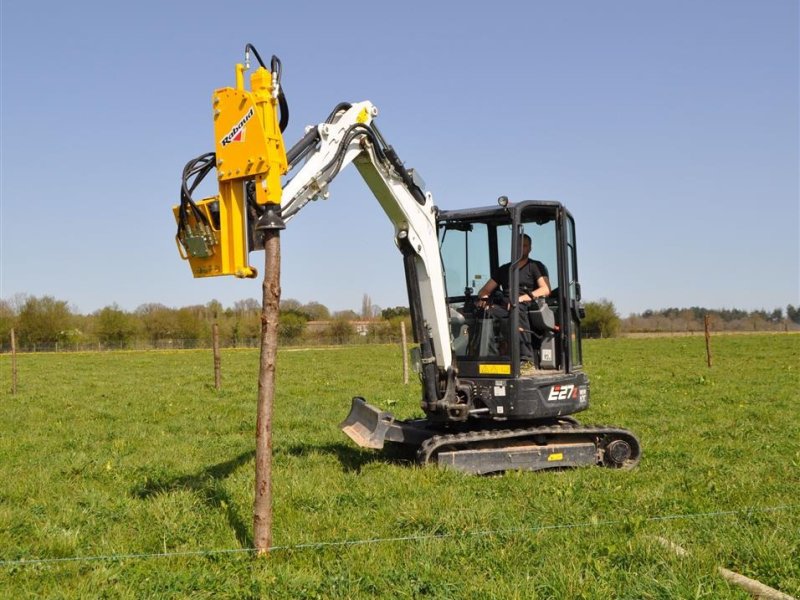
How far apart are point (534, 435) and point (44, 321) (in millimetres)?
88812

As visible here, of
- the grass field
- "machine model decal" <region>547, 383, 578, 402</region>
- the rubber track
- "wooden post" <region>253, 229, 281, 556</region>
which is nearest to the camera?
the grass field

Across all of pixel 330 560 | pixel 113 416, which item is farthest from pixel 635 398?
pixel 330 560

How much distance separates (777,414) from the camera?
13.1 meters

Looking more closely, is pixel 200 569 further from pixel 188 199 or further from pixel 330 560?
pixel 188 199

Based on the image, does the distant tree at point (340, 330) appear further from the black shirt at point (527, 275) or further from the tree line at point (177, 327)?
the black shirt at point (527, 275)

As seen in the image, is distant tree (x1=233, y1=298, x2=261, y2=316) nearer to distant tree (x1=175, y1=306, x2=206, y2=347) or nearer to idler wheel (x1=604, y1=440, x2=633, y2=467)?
distant tree (x1=175, y1=306, x2=206, y2=347)

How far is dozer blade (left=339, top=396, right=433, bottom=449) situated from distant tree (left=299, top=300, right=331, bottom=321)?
331 feet

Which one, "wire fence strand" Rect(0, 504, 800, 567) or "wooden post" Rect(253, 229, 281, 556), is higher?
"wooden post" Rect(253, 229, 281, 556)

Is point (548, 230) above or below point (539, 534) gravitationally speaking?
above

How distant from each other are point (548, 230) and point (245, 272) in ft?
14.9

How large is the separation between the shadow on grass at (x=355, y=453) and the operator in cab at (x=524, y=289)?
1.97 meters

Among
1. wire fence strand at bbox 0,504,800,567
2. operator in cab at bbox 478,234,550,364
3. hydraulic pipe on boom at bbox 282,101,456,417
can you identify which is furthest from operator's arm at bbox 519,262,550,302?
wire fence strand at bbox 0,504,800,567

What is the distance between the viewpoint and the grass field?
17.5 ft

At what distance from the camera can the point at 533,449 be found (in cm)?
891
